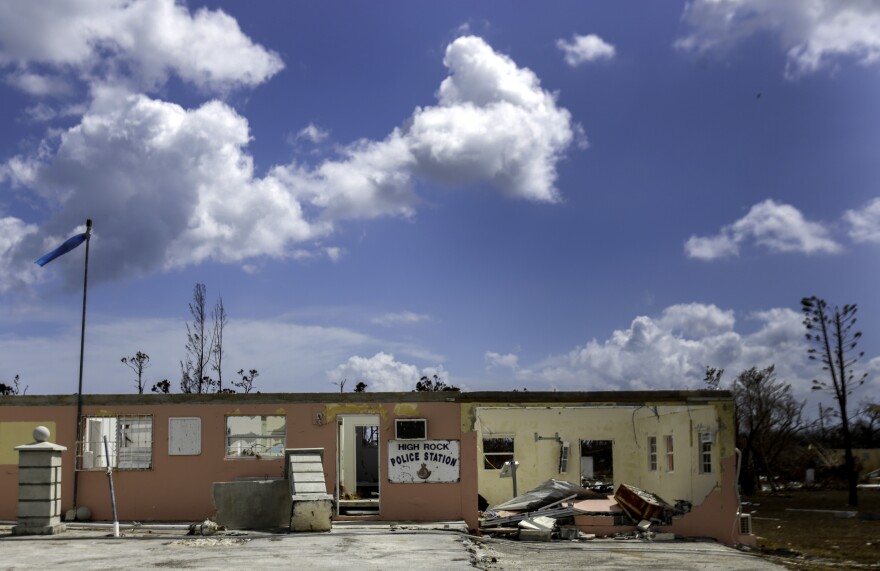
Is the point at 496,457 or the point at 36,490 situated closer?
the point at 36,490

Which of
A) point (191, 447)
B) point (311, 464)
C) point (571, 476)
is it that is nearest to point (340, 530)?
point (311, 464)

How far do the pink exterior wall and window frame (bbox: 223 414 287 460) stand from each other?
0.10 metres

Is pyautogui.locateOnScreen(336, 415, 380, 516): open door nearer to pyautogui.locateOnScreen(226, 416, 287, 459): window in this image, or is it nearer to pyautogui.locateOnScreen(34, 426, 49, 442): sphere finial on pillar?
pyautogui.locateOnScreen(226, 416, 287, 459): window

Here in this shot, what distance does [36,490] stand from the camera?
63.0ft

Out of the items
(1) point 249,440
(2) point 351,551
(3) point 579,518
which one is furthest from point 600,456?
(2) point 351,551

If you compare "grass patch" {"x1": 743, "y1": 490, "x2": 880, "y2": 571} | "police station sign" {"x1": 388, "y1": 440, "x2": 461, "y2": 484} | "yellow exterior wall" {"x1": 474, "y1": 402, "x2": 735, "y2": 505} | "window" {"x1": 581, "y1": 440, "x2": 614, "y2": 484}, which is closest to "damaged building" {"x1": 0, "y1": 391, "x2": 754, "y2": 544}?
"police station sign" {"x1": 388, "y1": 440, "x2": 461, "y2": 484}

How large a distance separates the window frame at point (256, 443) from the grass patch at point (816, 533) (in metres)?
11.1

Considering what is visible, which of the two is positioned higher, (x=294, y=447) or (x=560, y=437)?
(x=560, y=437)

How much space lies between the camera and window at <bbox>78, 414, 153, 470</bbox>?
22375 millimetres

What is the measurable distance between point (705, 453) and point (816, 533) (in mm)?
5268

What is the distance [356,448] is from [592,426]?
7.75 metres

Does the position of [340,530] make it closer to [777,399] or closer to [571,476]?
[571,476]

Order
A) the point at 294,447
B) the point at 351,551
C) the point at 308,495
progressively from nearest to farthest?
the point at 351,551
the point at 308,495
the point at 294,447

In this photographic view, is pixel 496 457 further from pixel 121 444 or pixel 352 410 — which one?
pixel 121 444
